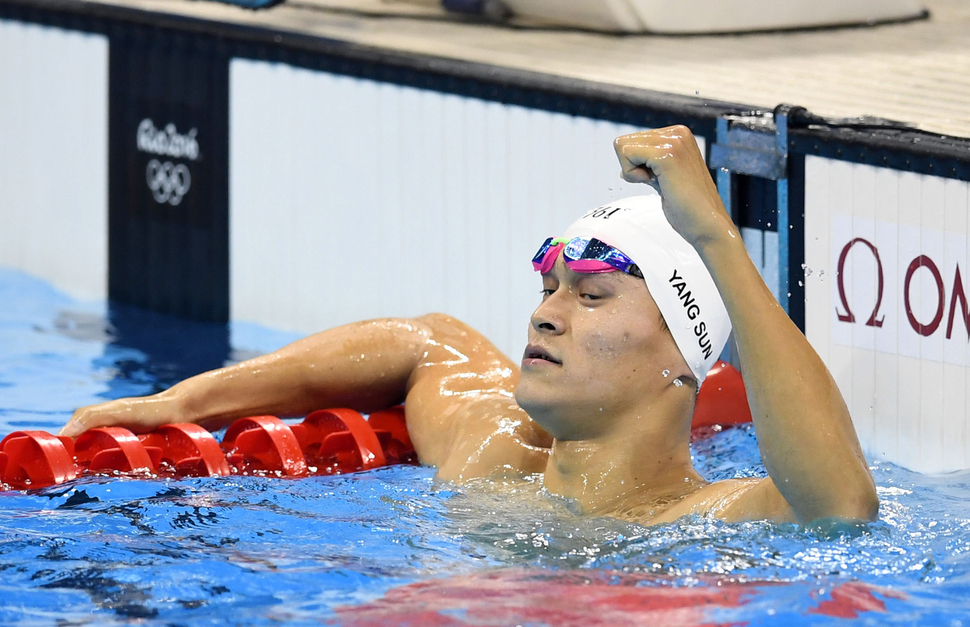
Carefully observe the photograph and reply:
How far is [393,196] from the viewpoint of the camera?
4574mm

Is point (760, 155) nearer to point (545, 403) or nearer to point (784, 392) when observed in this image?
point (545, 403)

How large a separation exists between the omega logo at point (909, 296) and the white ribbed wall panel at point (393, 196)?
0.68 meters

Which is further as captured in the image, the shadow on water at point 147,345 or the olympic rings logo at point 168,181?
the olympic rings logo at point 168,181

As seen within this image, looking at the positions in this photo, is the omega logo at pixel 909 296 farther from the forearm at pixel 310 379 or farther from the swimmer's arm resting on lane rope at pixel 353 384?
the forearm at pixel 310 379

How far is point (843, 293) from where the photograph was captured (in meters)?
3.47

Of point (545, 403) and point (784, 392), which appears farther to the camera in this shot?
point (545, 403)

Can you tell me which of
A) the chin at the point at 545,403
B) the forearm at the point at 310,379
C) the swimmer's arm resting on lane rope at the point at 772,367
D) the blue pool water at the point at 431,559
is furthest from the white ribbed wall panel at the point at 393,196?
the swimmer's arm resting on lane rope at the point at 772,367

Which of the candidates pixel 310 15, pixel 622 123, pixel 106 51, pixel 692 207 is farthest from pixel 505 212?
pixel 692 207

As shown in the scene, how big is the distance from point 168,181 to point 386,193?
862mm

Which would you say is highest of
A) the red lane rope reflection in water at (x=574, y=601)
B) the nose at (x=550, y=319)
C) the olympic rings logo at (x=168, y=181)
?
the nose at (x=550, y=319)

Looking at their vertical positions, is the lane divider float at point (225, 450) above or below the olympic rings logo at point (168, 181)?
below

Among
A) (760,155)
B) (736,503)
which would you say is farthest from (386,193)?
(736,503)

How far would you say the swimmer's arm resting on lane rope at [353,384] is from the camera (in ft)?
10.1

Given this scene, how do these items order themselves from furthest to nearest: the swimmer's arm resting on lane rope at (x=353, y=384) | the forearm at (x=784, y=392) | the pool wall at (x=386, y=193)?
the pool wall at (x=386, y=193)
the swimmer's arm resting on lane rope at (x=353, y=384)
the forearm at (x=784, y=392)
